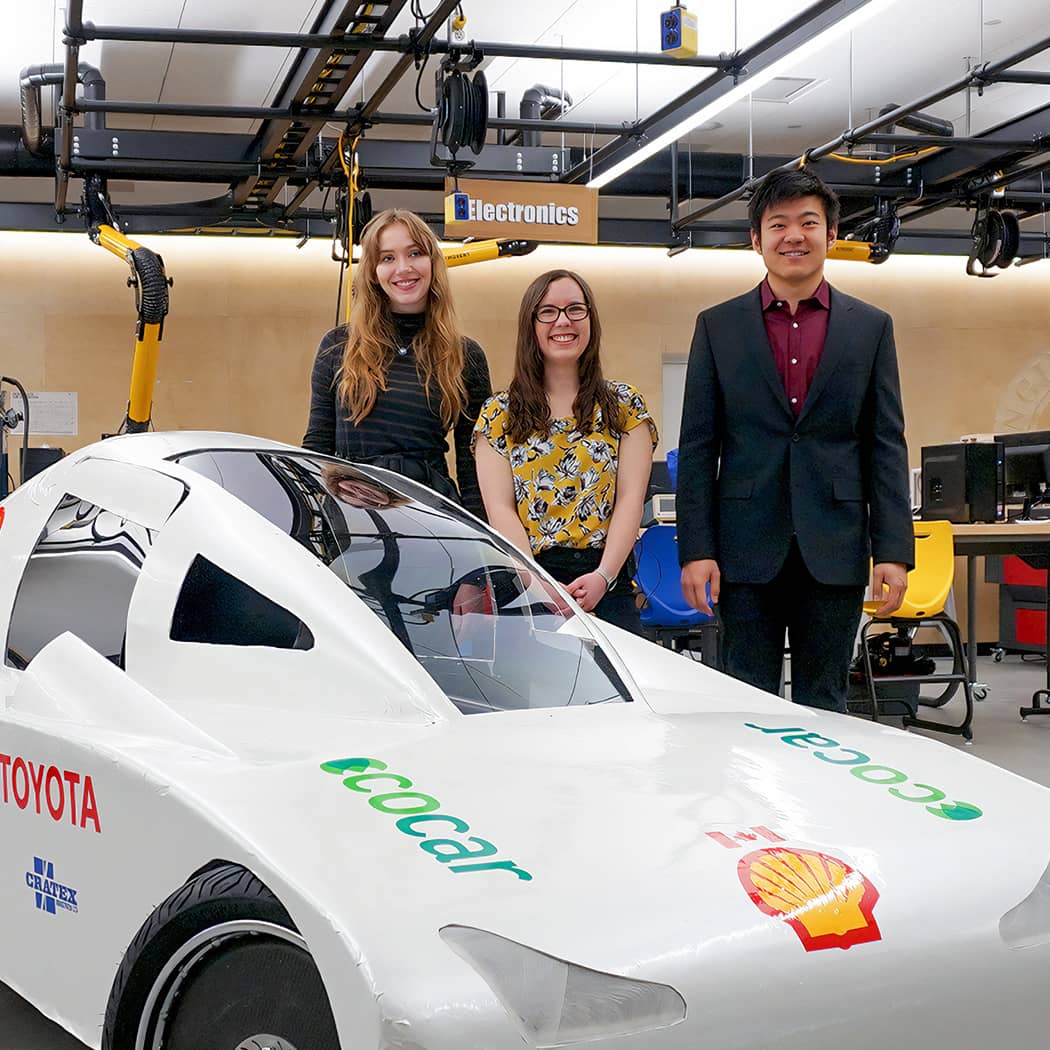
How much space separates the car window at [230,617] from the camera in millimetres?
1850

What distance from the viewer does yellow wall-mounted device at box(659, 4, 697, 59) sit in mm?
5504

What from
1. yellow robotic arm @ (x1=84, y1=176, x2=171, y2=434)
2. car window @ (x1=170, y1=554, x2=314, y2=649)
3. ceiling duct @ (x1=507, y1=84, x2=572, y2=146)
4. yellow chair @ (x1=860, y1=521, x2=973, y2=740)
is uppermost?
ceiling duct @ (x1=507, y1=84, x2=572, y2=146)

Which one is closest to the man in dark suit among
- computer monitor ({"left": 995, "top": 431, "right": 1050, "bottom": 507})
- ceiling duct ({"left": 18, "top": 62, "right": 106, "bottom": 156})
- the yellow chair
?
the yellow chair

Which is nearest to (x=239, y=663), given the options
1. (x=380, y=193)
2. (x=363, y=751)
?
(x=363, y=751)

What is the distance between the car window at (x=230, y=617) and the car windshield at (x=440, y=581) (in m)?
0.12

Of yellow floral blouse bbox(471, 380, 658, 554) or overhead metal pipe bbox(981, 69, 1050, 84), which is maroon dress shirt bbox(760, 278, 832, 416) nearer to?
yellow floral blouse bbox(471, 380, 658, 554)

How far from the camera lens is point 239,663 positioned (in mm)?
1838

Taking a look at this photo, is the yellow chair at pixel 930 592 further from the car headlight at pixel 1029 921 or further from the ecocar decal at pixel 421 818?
the ecocar decal at pixel 421 818

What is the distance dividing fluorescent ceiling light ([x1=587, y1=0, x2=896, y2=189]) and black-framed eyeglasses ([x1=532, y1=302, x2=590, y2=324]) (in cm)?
300

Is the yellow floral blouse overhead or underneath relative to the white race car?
overhead

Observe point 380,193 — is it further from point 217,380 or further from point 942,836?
point 942,836

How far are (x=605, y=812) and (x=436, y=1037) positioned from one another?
395 millimetres

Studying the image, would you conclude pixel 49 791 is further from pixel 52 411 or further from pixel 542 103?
pixel 52 411

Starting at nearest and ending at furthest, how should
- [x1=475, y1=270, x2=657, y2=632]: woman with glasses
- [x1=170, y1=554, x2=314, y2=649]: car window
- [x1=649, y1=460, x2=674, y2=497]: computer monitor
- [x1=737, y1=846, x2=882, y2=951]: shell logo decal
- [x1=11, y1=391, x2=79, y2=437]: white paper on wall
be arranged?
[x1=737, y1=846, x2=882, y2=951]: shell logo decal
[x1=170, y1=554, x2=314, y2=649]: car window
[x1=475, y1=270, x2=657, y2=632]: woman with glasses
[x1=649, y1=460, x2=674, y2=497]: computer monitor
[x1=11, y1=391, x2=79, y2=437]: white paper on wall
